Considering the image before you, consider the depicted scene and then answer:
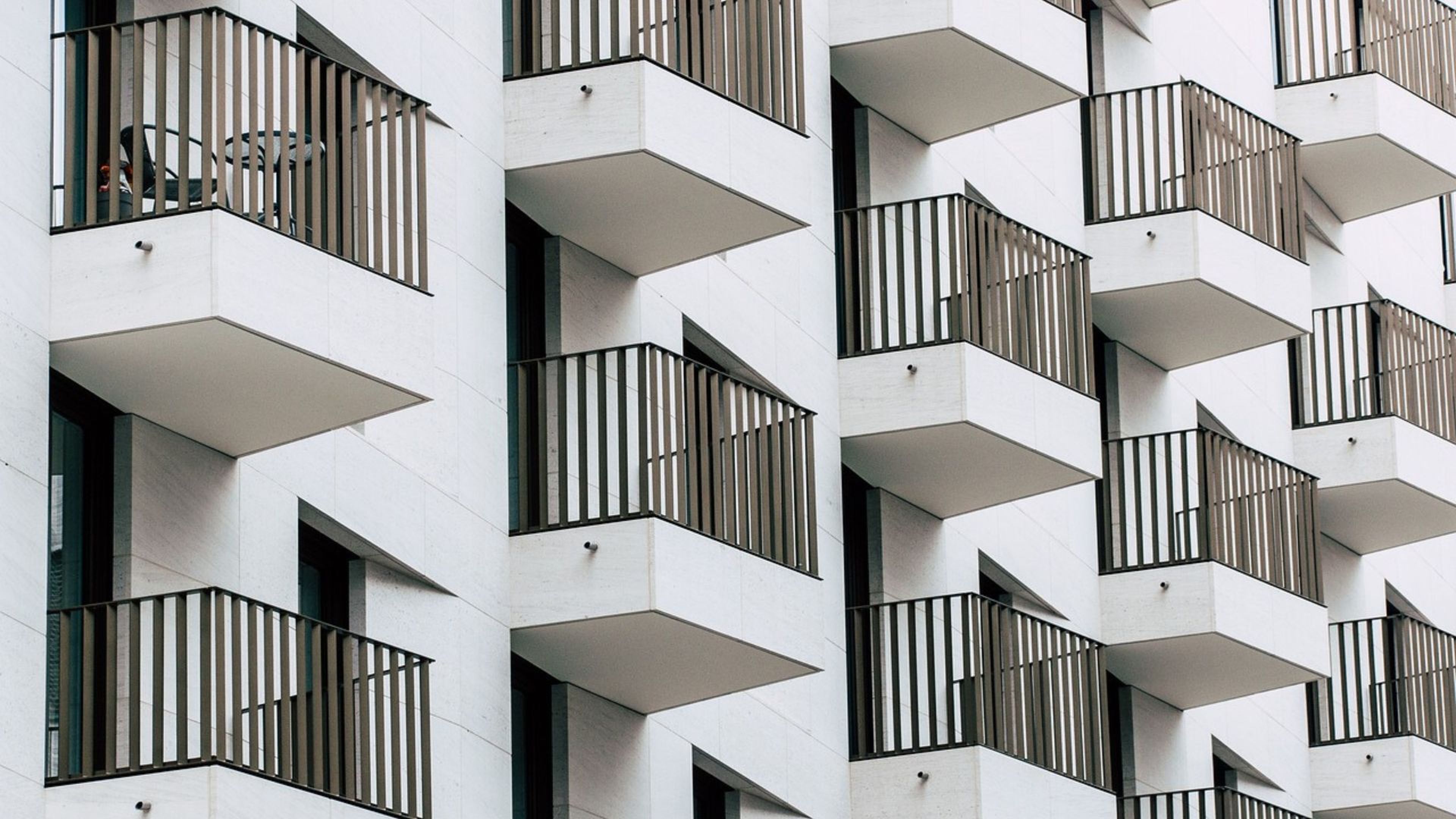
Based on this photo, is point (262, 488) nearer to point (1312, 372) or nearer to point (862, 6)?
point (862, 6)

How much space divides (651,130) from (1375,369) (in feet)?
50.1

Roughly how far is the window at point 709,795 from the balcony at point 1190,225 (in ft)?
27.7

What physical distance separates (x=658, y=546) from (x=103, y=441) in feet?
14.5

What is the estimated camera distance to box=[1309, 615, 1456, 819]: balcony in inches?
1341

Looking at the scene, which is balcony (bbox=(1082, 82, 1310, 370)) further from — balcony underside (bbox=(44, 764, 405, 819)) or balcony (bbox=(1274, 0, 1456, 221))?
balcony underside (bbox=(44, 764, 405, 819))

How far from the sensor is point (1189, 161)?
3116 cm

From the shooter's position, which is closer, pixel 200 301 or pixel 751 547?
pixel 200 301

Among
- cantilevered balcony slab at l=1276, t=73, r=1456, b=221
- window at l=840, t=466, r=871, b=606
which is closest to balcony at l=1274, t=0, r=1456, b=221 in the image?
cantilevered balcony slab at l=1276, t=73, r=1456, b=221

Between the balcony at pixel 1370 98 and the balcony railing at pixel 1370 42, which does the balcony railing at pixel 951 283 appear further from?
the balcony railing at pixel 1370 42

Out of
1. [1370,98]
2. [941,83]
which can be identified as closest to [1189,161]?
[941,83]

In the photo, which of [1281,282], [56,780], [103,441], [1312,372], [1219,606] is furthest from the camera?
[1312,372]

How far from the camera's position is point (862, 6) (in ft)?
90.0

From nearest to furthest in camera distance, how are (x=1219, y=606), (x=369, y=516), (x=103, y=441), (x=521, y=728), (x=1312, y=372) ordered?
(x=103, y=441)
(x=369, y=516)
(x=521, y=728)
(x=1219, y=606)
(x=1312, y=372)

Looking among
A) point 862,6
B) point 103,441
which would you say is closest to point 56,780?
point 103,441
